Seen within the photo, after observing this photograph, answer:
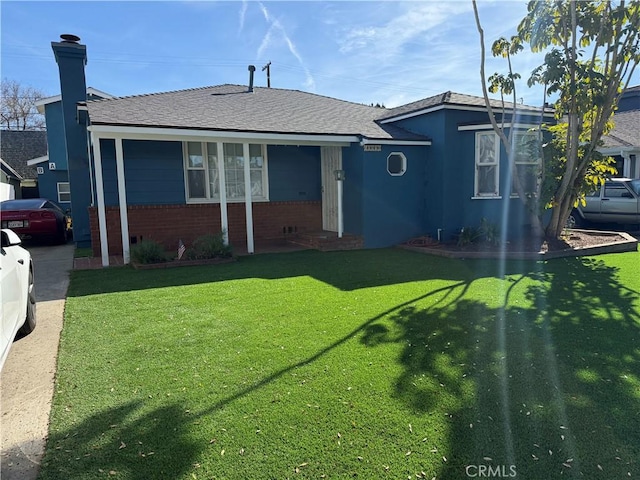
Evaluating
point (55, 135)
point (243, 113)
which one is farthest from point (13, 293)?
point (55, 135)

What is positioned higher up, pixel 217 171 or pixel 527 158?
pixel 527 158

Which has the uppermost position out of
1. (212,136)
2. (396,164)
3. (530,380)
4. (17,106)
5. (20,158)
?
(17,106)

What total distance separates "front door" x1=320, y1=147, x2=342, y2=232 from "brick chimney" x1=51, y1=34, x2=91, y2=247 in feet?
21.4

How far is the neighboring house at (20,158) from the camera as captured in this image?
2341 cm

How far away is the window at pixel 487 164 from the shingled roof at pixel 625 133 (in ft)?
22.3

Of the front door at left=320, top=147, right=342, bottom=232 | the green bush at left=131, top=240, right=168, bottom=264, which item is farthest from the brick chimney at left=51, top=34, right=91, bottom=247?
the front door at left=320, top=147, right=342, bottom=232

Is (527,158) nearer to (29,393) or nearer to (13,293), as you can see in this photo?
(13,293)

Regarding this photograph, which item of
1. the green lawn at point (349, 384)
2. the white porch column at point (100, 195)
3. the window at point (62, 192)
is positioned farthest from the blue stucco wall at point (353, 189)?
the window at point (62, 192)

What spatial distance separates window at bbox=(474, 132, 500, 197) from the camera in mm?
10852

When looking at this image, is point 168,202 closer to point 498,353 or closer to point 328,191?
point 328,191

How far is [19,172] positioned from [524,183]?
26.9m

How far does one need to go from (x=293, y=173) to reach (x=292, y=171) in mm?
65

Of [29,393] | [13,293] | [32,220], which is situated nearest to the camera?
[29,393]

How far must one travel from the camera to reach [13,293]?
12.4 feet
